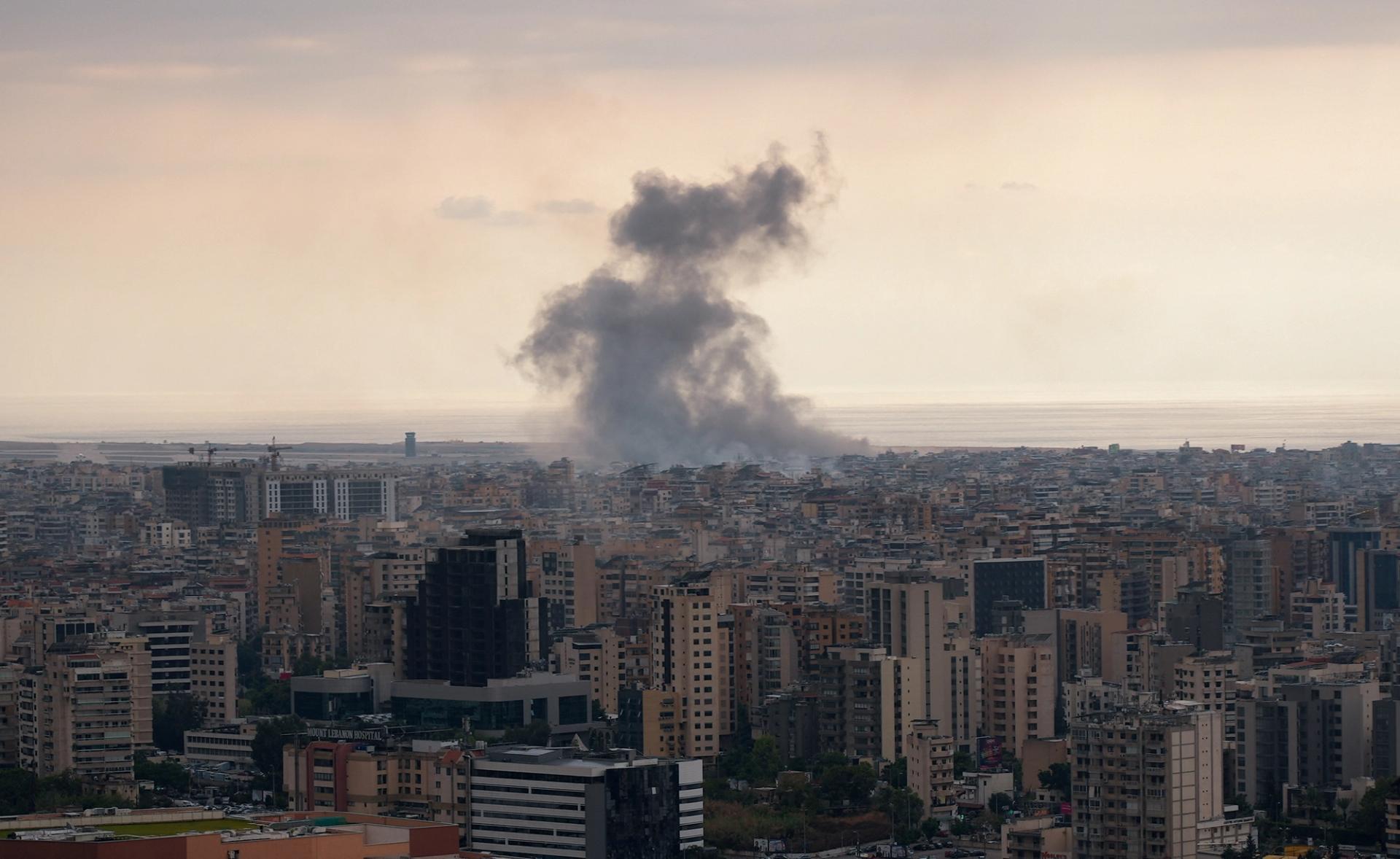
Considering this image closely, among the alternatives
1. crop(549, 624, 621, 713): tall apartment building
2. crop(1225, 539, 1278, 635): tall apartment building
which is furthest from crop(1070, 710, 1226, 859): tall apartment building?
crop(1225, 539, 1278, 635): tall apartment building

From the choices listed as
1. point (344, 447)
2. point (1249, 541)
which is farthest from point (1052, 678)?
point (344, 447)

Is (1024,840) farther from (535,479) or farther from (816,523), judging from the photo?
(535,479)

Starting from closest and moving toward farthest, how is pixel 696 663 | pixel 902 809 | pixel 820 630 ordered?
pixel 902 809, pixel 696 663, pixel 820 630

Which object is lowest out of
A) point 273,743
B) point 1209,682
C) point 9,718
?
point 273,743

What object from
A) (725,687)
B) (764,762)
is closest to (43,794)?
(764,762)

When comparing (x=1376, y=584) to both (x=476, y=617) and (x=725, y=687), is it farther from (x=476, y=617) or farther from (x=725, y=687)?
(x=476, y=617)

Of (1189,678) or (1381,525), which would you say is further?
(1381,525)

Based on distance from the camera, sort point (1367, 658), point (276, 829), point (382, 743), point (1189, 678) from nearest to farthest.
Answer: point (276, 829) → point (382, 743) → point (1189, 678) → point (1367, 658)

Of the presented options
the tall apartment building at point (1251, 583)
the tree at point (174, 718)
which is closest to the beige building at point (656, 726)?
the tree at point (174, 718)
